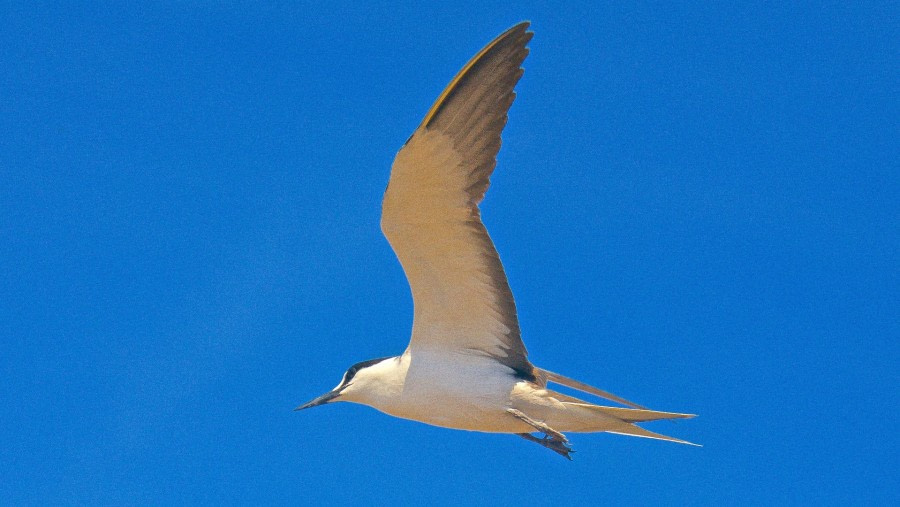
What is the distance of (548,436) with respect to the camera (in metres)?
10.1

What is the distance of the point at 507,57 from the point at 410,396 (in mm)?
3394

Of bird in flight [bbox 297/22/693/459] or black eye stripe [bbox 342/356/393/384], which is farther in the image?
black eye stripe [bbox 342/356/393/384]

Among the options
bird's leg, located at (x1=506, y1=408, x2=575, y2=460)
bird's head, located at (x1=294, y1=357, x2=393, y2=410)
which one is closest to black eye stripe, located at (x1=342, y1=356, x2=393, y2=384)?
bird's head, located at (x1=294, y1=357, x2=393, y2=410)

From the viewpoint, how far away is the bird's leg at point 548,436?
9.93 metres

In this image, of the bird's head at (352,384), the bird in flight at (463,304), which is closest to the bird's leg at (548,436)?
the bird in flight at (463,304)

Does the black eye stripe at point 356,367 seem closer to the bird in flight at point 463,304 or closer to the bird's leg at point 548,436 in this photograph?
the bird in flight at point 463,304

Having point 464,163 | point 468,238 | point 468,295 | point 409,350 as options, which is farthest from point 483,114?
point 409,350

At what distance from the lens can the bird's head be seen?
10.7 metres

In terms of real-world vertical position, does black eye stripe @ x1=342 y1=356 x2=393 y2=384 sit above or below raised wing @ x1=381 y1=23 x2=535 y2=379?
below

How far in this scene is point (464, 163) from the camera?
9359 mm

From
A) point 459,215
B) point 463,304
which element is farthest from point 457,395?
point 459,215

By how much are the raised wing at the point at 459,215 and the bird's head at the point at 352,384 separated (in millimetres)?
475

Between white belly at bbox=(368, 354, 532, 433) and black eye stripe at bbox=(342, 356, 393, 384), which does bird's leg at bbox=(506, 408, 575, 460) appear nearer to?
white belly at bbox=(368, 354, 532, 433)

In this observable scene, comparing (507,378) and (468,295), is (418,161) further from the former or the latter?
(507,378)
